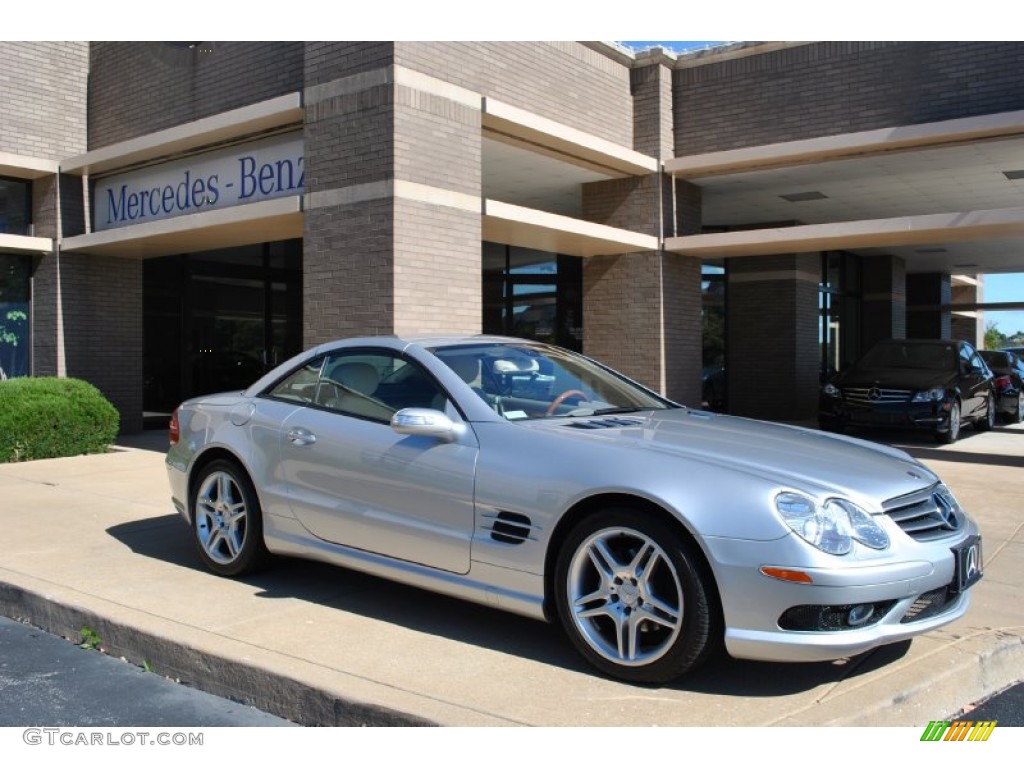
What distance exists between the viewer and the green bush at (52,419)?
1103cm

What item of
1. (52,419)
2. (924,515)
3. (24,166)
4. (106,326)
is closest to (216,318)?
(106,326)

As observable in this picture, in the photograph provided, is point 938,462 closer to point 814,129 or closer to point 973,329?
point 814,129

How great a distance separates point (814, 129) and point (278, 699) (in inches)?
429

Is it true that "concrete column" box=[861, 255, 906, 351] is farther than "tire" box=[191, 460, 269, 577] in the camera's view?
Yes

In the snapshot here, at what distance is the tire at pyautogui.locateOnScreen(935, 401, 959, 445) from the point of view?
41.5 ft

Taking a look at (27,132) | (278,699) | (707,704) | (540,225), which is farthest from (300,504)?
(27,132)

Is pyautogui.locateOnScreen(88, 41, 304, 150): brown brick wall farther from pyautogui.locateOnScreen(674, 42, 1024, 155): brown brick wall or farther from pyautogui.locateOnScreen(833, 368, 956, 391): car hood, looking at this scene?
pyautogui.locateOnScreen(833, 368, 956, 391): car hood

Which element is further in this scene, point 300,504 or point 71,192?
point 71,192

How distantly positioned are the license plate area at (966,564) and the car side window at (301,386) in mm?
3467

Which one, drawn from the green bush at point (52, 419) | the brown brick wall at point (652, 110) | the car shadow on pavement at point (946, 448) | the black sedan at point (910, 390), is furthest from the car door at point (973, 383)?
the green bush at point (52, 419)

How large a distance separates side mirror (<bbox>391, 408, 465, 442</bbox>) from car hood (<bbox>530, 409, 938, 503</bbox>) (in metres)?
0.41

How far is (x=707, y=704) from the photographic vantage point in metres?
3.64

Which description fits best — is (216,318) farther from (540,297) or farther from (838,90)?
(838,90)
